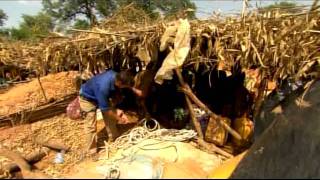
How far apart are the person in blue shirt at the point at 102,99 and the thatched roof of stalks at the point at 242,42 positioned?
43 centimetres

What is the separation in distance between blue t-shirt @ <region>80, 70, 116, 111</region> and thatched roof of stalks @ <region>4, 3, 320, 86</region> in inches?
16.7

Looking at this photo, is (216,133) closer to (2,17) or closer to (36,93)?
(36,93)

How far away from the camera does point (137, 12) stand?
28.4 feet

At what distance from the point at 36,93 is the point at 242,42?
28.5 ft

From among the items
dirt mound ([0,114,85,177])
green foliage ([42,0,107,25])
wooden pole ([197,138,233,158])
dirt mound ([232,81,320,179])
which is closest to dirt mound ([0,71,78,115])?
dirt mound ([0,114,85,177])

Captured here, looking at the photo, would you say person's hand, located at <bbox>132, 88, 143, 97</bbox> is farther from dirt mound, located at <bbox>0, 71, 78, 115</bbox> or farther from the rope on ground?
dirt mound, located at <bbox>0, 71, 78, 115</bbox>

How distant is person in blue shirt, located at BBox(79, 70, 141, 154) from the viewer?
23.0ft

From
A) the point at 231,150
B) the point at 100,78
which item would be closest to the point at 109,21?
the point at 100,78

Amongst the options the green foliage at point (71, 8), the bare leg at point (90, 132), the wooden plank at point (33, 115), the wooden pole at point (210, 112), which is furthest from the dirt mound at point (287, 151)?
the green foliage at point (71, 8)

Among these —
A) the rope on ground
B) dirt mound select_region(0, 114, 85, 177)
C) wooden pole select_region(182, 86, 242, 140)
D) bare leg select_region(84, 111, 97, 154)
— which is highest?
wooden pole select_region(182, 86, 242, 140)

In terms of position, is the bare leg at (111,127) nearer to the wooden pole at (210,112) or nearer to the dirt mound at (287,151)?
the wooden pole at (210,112)

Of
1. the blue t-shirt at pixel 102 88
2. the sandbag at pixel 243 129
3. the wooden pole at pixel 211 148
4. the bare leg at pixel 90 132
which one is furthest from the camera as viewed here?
the bare leg at pixel 90 132

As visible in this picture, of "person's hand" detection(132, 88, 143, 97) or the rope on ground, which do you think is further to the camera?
"person's hand" detection(132, 88, 143, 97)

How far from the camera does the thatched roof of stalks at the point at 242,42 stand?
565 centimetres
